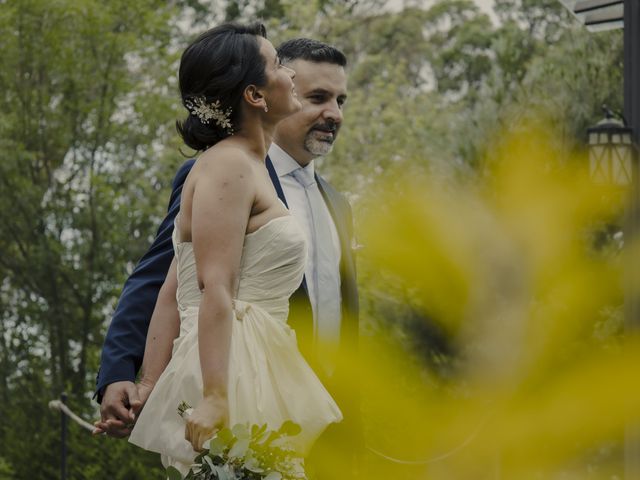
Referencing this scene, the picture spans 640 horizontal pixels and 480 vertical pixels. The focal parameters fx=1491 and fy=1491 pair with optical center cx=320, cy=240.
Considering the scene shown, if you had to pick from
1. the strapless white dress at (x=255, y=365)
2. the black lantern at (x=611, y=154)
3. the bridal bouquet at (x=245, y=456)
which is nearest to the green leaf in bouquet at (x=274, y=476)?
the bridal bouquet at (x=245, y=456)

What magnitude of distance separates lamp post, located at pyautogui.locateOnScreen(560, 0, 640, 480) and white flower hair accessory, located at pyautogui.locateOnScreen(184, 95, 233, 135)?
436 cm

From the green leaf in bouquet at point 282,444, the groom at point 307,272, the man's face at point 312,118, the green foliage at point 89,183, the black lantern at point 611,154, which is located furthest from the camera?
the green foliage at point 89,183

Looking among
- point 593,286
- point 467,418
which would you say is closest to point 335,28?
point 593,286

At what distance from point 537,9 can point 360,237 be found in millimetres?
14373

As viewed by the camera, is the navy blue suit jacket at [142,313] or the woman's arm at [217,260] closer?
the woman's arm at [217,260]

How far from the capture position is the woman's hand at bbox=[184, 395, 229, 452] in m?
2.79

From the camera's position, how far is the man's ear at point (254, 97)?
10.0 feet

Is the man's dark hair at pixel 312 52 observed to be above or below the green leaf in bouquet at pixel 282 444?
above

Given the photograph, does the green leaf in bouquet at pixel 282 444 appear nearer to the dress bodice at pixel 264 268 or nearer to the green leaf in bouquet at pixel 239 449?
the green leaf in bouquet at pixel 239 449

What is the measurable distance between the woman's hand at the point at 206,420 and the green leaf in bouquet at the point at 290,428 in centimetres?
14

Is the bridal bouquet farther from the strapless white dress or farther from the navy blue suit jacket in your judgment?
the navy blue suit jacket

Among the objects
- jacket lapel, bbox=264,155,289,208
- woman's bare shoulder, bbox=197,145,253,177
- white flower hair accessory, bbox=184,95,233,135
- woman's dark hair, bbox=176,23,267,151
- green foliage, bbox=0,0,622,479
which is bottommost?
green foliage, bbox=0,0,622,479

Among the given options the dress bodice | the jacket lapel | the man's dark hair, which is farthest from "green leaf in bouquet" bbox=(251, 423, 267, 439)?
the man's dark hair

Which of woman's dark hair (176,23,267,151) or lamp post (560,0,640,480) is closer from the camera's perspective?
woman's dark hair (176,23,267,151)
